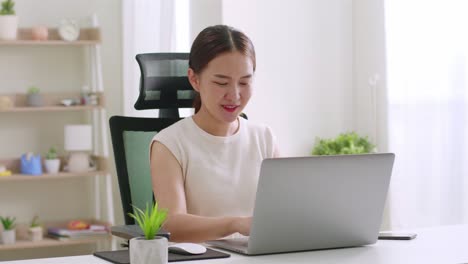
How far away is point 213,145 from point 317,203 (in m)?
0.66

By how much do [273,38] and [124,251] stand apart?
9.12 feet

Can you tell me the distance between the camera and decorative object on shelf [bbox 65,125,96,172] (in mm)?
4789

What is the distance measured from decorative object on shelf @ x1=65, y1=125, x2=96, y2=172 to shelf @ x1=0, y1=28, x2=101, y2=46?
1.62 ft

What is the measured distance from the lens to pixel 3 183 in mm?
4934

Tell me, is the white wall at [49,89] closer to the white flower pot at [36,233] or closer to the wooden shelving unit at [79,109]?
the wooden shelving unit at [79,109]

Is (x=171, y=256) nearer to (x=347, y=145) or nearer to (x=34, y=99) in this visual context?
(x=347, y=145)

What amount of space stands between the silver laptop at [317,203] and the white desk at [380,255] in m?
0.03

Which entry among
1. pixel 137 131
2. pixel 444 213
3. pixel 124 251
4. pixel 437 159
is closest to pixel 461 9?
pixel 437 159

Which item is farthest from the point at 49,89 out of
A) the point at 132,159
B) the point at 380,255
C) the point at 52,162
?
the point at 380,255

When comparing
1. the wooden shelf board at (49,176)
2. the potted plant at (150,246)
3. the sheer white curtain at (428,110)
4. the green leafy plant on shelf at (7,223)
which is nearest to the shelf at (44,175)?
the wooden shelf board at (49,176)

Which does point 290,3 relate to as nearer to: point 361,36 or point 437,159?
point 361,36

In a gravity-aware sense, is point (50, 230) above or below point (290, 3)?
below

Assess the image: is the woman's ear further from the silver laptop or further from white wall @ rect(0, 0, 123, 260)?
white wall @ rect(0, 0, 123, 260)

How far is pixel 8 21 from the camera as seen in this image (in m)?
4.65
